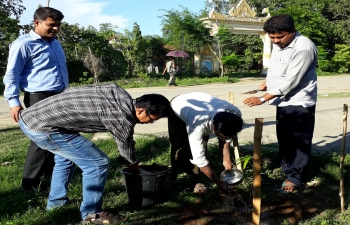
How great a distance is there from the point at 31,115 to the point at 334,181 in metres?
3.46

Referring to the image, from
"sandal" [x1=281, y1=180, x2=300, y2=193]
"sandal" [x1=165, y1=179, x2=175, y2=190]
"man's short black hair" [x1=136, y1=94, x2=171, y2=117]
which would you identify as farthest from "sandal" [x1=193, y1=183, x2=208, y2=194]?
"man's short black hair" [x1=136, y1=94, x2=171, y2=117]

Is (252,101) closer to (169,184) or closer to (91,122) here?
(169,184)

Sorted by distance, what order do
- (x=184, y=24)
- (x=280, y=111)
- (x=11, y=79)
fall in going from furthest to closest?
(x=184, y=24) < (x=280, y=111) < (x=11, y=79)

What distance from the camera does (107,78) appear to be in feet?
73.4

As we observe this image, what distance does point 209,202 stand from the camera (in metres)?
3.81

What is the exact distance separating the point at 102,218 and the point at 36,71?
1726 millimetres

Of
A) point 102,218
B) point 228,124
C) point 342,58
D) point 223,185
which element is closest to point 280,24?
point 228,124

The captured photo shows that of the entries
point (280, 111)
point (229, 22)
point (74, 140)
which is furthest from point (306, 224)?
point (229, 22)

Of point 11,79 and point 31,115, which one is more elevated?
point 11,79

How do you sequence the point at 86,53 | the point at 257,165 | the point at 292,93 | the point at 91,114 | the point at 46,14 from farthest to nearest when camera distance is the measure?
the point at 86,53
the point at 292,93
the point at 46,14
the point at 91,114
the point at 257,165

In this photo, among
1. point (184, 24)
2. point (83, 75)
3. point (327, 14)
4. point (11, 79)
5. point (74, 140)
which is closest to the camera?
point (74, 140)

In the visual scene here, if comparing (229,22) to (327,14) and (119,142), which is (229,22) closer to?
Result: (327,14)

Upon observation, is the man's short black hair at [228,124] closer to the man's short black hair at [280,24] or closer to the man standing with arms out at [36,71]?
the man's short black hair at [280,24]

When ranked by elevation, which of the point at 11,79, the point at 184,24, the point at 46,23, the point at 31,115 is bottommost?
the point at 31,115
